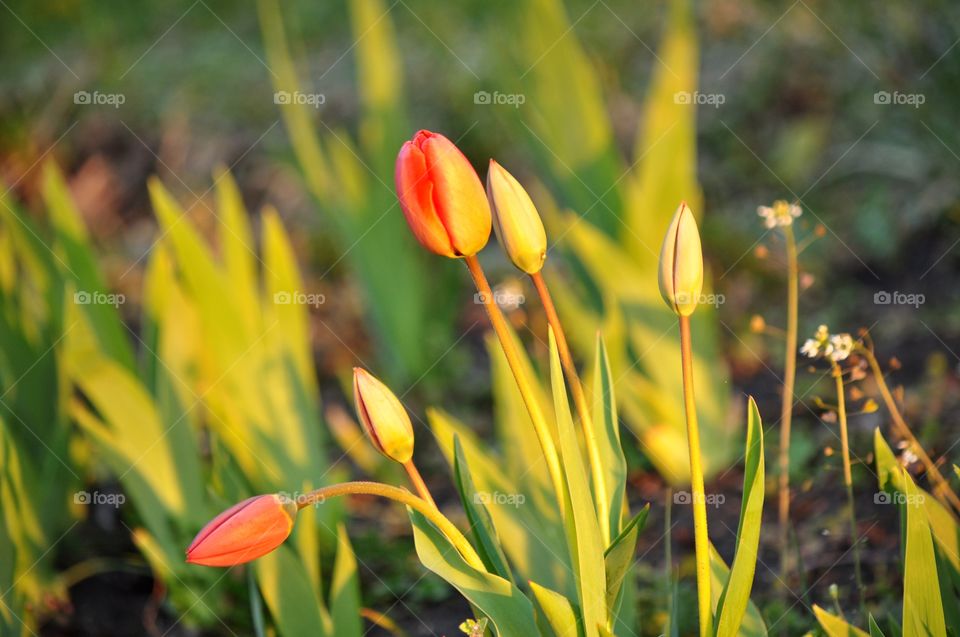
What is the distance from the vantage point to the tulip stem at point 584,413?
0.88m

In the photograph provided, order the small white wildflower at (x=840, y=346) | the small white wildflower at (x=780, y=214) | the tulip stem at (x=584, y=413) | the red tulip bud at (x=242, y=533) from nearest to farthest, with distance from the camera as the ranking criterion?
the red tulip bud at (x=242, y=533)
the tulip stem at (x=584, y=413)
the small white wildflower at (x=840, y=346)
the small white wildflower at (x=780, y=214)

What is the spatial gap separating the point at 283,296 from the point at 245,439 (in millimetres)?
233

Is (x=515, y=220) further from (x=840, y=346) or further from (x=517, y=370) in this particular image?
(x=840, y=346)

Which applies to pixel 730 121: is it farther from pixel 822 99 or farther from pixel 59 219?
pixel 59 219

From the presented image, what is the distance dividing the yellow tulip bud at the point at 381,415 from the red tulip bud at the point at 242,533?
11 centimetres

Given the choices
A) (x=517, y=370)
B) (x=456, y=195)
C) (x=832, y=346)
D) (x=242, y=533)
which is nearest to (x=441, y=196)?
(x=456, y=195)

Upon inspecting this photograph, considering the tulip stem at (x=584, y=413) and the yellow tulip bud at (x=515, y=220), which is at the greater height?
the yellow tulip bud at (x=515, y=220)

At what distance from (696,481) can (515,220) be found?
11.4 inches

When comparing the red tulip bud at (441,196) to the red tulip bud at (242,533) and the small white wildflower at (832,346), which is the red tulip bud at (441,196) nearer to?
the red tulip bud at (242,533)

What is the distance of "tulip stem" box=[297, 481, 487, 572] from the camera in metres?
0.81

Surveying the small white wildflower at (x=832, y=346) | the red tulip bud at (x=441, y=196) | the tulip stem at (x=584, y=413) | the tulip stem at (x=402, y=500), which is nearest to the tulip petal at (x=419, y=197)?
the red tulip bud at (x=441, y=196)

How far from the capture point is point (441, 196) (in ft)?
2.62

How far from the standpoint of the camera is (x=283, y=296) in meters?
1.52

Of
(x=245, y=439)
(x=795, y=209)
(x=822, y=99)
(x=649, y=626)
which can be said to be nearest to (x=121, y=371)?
(x=245, y=439)
